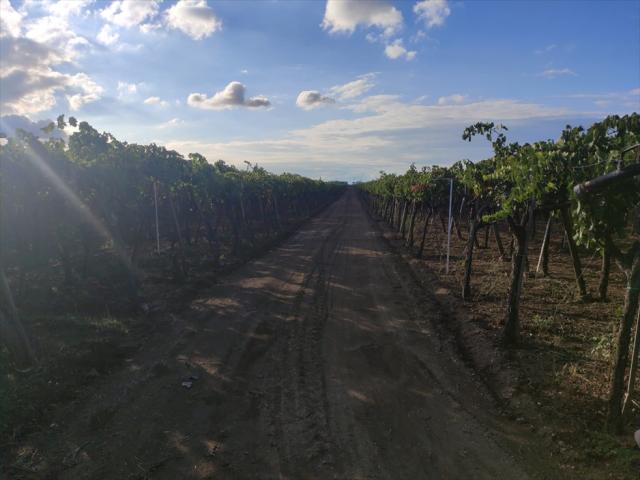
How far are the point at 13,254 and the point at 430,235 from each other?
2065 centimetres

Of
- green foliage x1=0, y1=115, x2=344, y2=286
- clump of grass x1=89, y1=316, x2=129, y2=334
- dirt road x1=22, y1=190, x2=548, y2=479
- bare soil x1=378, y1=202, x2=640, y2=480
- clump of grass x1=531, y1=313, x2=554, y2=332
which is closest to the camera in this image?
dirt road x1=22, y1=190, x2=548, y2=479

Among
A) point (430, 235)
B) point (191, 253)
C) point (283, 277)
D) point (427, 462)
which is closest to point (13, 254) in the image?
point (191, 253)

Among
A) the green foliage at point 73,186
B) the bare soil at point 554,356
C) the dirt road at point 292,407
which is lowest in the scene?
the dirt road at point 292,407

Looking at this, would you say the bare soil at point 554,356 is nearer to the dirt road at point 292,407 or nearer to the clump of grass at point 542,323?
the clump of grass at point 542,323

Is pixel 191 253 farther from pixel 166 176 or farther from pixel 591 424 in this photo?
pixel 591 424

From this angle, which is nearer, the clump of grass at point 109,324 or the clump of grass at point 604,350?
the clump of grass at point 604,350

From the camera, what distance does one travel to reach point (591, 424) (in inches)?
211

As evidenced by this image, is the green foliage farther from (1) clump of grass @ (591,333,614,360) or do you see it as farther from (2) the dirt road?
(1) clump of grass @ (591,333,614,360)

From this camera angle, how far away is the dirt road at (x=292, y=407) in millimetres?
4828

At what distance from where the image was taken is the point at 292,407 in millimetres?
6016

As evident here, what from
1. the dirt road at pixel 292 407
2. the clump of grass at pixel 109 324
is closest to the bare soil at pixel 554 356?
the dirt road at pixel 292 407

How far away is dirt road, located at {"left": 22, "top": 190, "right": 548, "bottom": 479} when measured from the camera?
4828 millimetres

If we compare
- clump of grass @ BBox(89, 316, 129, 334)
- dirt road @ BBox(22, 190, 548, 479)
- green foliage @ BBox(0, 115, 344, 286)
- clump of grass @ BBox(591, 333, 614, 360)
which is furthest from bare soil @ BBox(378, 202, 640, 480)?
green foliage @ BBox(0, 115, 344, 286)

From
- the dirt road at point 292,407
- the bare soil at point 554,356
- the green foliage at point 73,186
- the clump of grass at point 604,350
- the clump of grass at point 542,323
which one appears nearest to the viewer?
the dirt road at point 292,407
